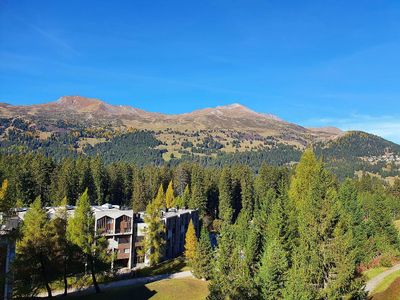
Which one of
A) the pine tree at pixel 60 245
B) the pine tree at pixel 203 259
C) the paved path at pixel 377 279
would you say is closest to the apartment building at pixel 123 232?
the pine tree at pixel 203 259

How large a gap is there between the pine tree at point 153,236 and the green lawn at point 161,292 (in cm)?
1565

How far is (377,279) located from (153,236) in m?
A: 39.2

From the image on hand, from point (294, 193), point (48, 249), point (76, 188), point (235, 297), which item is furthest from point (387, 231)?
point (76, 188)

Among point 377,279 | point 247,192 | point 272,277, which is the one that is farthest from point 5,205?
point 247,192

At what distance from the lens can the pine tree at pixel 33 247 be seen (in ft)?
145

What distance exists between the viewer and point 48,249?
150ft

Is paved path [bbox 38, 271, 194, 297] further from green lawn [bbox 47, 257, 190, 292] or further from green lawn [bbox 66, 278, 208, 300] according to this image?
green lawn [bbox 66, 278, 208, 300]

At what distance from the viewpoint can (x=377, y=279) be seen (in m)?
60.5

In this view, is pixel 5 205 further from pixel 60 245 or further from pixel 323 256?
pixel 323 256

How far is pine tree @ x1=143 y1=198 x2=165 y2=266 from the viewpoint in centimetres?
7488

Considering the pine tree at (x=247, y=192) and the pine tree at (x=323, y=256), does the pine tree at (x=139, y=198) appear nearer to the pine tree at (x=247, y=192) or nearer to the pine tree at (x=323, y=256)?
the pine tree at (x=247, y=192)

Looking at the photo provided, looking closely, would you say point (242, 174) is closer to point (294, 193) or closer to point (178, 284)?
point (294, 193)

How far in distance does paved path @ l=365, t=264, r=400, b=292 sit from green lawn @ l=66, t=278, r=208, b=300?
2336cm

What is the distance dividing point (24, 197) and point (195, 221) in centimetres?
4513
